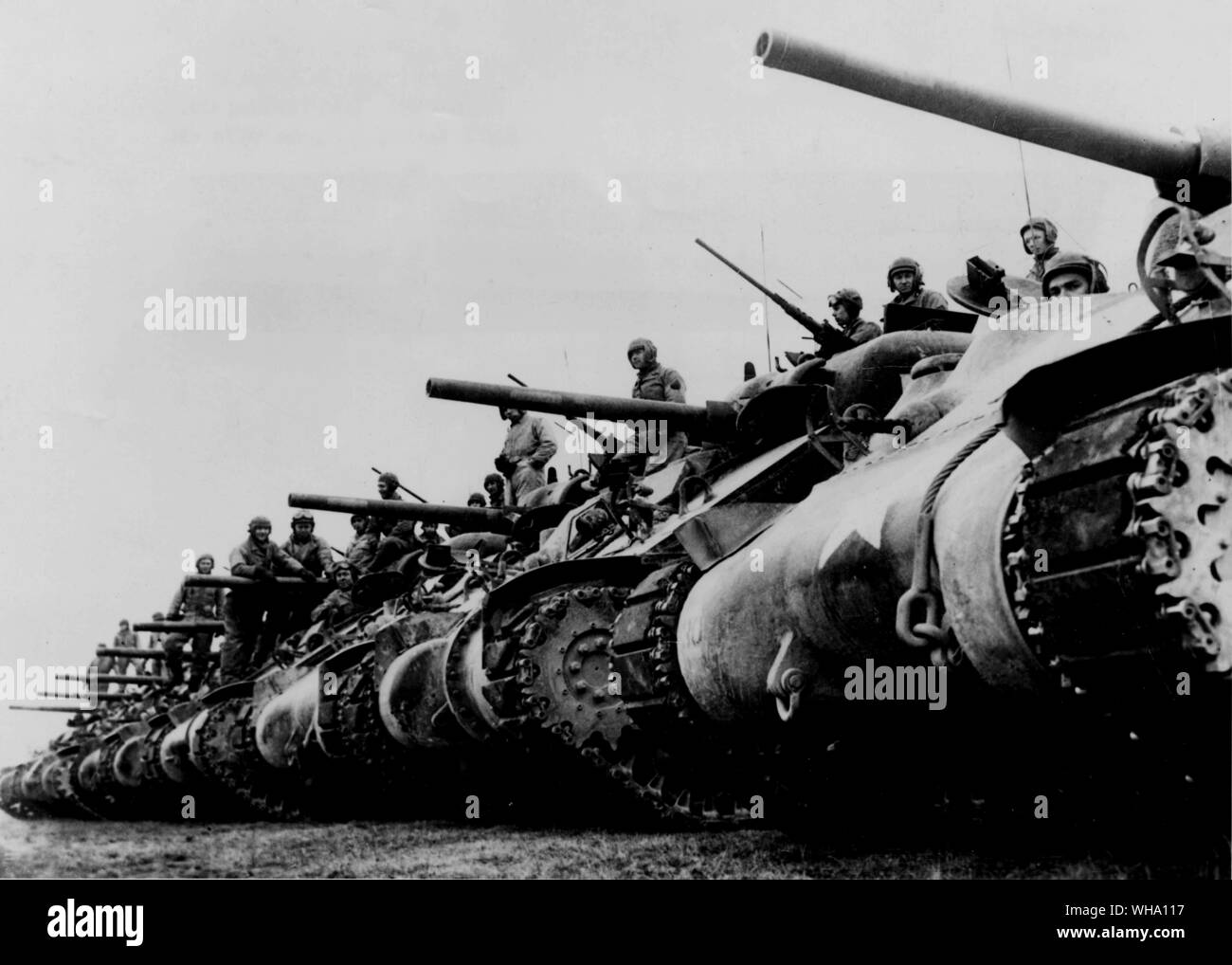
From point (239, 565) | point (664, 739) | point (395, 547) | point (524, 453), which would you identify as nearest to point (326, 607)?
point (395, 547)

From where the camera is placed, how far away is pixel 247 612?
19.2 metres

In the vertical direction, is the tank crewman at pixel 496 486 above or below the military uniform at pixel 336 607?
above

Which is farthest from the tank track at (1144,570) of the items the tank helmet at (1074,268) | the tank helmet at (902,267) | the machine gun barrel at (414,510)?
the machine gun barrel at (414,510)

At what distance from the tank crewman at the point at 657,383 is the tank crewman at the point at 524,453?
4302mm

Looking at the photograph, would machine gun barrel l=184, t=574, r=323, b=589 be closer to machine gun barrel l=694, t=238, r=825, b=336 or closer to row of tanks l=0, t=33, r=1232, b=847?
row of tanks l=0, t=33, r=1232, b=847

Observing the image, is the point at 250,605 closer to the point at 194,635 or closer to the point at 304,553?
the point at 304,553

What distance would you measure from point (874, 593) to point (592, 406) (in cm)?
445

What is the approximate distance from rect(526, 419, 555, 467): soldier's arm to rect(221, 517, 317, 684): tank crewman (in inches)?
141

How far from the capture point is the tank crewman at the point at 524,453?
56.2 feet

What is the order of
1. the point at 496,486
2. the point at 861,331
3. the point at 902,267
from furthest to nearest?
the point at 496,486
the point at 902,267
the point at 861,331

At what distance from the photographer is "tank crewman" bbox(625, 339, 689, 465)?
40.3 feet

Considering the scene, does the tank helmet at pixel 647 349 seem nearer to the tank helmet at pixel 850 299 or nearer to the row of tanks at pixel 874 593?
the row of tanks at pixel 874 593
